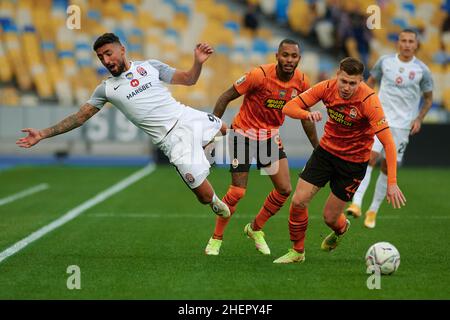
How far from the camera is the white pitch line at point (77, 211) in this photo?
34.0ft

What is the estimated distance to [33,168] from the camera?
2147cm

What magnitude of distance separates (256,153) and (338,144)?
111 cm

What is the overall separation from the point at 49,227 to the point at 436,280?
561 cm

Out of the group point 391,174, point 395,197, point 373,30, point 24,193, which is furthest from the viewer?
point 373,30

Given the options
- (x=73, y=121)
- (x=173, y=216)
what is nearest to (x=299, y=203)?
(x=73, y=121)

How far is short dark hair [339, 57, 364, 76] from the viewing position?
872 cm

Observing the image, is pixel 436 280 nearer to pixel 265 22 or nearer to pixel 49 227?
pixel 49 227

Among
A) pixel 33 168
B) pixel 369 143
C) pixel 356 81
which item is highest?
pixel 356 81

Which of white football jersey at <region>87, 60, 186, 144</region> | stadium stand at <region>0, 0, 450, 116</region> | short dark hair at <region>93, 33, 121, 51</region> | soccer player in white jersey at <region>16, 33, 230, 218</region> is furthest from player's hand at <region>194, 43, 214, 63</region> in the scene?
stadium stand at <region>0, 0, 450, 116</region>

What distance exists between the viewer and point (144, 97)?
31.1 ft

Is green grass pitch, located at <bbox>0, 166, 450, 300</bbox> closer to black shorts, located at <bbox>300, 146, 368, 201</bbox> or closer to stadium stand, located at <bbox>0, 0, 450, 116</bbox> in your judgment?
black shorts, located at <bbox>300, 146, 368, 201</bbox>

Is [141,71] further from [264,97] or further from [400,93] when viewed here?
[400,93]

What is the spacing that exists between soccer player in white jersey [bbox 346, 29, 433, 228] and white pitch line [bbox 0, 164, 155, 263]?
3905 millimetres

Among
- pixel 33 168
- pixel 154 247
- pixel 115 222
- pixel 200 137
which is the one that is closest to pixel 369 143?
pixel 200 137
